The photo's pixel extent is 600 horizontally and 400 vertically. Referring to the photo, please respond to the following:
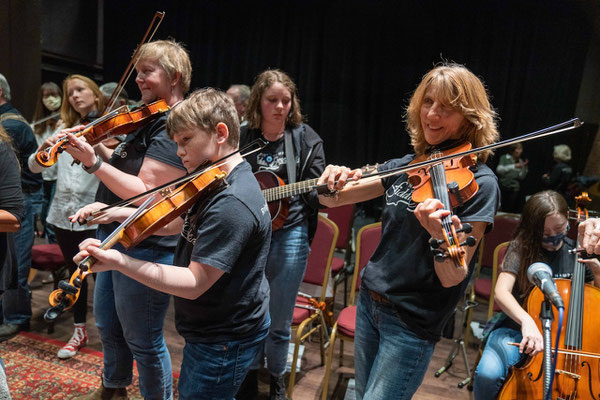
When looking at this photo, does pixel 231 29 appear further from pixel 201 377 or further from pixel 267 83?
pixel 201 377

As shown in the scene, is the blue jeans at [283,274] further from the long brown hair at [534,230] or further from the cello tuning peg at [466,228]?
the cello tuning peg at [466,228]

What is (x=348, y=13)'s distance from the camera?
192 inches

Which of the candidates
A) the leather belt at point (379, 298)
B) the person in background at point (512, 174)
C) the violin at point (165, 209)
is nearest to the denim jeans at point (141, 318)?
the violin at point (165, 209)

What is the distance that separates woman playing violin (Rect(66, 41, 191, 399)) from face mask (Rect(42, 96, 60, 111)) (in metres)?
2.26

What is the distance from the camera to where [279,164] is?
7.38 feet

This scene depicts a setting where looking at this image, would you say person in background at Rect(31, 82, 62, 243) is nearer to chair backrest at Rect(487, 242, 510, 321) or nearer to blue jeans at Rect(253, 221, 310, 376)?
blue jeans at Rect(253, 221, 310, 376)

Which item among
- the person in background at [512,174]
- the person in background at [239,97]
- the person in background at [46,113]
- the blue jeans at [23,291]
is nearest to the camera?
the blue jeans at [23,291]

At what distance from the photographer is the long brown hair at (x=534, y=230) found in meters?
2.02

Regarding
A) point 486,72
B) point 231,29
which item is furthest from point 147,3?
point 486,72

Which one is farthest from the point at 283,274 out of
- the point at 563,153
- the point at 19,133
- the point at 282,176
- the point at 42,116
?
the point at 563,153

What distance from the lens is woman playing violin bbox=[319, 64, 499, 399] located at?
1.21 meters

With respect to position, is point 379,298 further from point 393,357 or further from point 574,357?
point 574,357

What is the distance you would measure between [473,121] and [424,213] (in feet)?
1.14

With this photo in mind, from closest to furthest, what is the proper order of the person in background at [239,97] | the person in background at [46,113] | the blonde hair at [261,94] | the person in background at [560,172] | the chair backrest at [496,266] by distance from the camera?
the blonde hair at [261,94] < the chair backrest at [496,266] < the person in background at [239,97] < the person in background at [46,113] < the person in background at [560,172]
